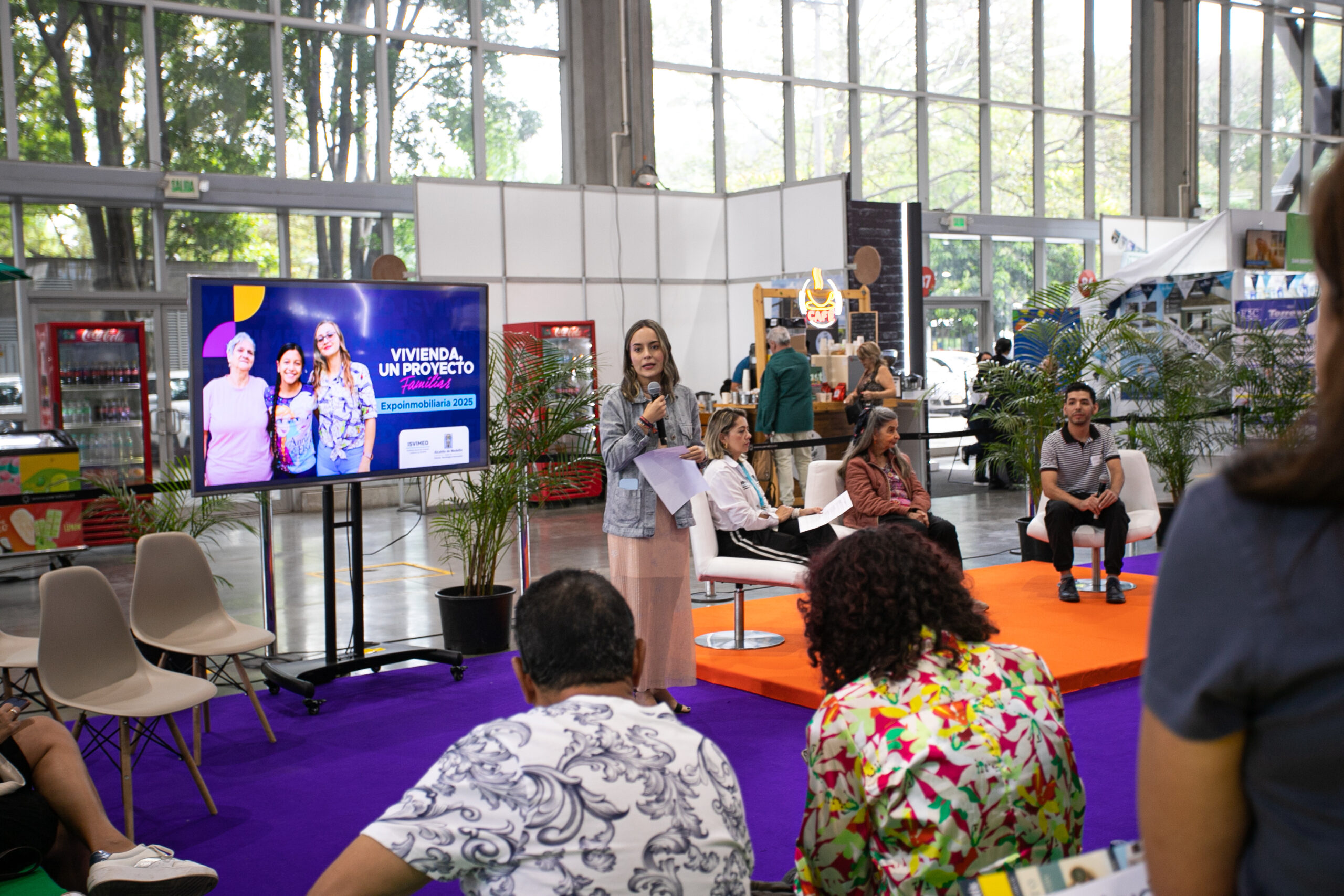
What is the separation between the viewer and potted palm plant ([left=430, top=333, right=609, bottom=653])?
550cm

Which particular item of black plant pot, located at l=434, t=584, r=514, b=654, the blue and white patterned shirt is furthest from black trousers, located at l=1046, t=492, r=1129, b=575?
the blue and white patterned shirt

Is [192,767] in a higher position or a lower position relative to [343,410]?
lower

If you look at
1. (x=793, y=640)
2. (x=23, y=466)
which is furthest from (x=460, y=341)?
(x=23, y=466)

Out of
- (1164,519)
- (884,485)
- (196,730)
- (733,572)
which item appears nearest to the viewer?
(196,730)

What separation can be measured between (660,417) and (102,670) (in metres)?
2.11

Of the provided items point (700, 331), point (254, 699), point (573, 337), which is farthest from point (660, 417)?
point (700, 331)

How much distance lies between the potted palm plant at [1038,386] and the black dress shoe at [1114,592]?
1.18 meters

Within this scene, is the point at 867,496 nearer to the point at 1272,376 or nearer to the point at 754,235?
the point at 1272,376

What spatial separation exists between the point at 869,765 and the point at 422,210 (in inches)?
383

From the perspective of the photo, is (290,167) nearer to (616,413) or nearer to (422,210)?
(422,210)

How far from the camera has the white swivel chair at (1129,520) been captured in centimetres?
600

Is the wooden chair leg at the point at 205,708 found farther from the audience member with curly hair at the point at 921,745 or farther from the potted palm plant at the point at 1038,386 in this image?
the potted palm plant at the point at 1038,386

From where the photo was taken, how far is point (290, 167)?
11.3m

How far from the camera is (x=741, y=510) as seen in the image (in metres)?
5.18
